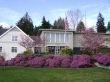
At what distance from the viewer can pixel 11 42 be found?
205 feet

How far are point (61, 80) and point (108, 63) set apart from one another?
37.5 feet

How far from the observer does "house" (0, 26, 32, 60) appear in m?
61.4

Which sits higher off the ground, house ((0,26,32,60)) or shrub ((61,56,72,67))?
house ((0,26,32,60))

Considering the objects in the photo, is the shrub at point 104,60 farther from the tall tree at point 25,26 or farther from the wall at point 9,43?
the tall tree at point 25,26

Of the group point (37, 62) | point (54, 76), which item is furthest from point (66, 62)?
point (54, 76)

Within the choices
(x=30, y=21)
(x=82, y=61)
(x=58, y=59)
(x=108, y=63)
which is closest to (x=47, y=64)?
(x=58, y=59)

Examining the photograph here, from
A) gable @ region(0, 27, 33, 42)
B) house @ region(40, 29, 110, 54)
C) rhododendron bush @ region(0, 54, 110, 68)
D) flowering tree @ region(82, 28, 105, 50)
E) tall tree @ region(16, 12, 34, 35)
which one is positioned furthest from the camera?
tall tree @ region(16, 12, 34, 35)

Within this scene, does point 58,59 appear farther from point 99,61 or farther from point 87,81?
point 87,81

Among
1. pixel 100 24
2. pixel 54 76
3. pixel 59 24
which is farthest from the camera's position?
pixel 59 24

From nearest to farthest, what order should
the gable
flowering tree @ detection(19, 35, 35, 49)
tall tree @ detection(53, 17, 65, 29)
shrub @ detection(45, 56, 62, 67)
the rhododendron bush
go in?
the rhododendron bush < shrub @ detection(45, 56, 62, 67) < flowering tree @ detection(19, 35, 35, 49) < the gable < tall tree @ detection(53, 17, 65, 29)

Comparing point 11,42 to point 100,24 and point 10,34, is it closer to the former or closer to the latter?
point 10,34

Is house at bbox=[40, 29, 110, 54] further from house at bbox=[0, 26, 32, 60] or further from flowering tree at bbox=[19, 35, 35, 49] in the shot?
house at bbox=[0, 26, 32, 60]

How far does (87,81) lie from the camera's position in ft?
54.9

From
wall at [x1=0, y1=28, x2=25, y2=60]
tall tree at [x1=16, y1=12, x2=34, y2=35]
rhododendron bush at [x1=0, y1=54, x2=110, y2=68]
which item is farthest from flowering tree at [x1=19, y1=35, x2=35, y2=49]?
tall tree at [x1=16, y1=12, x2=34, y2=35]
